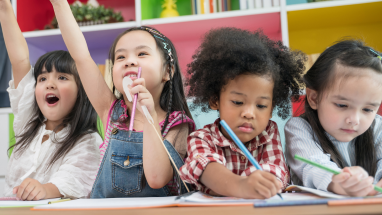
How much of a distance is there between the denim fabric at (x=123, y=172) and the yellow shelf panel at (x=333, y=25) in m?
Answer: 1.26

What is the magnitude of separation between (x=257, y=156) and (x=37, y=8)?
2077mm

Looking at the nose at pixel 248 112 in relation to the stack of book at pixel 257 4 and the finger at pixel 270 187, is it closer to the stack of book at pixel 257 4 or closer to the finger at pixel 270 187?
the finger at pixel 270 187

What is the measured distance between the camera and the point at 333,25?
1.95m

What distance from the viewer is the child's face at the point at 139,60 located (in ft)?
3.01

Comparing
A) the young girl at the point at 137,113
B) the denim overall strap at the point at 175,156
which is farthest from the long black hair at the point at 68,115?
the denim overall strap at the point at 175,156

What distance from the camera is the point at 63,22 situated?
97 centimetres

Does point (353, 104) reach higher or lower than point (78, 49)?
lower

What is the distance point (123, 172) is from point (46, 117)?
19.9 inches

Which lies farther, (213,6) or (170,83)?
(213,6)

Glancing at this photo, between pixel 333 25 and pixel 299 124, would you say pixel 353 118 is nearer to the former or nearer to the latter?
pixel 299 124

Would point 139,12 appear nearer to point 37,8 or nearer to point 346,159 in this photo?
point 37,8

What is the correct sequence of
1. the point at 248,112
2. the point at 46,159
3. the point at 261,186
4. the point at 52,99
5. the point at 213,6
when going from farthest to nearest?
the point at 213,6, the point at 52,99, the point at 46,159, the point at 248,112, the point at 261,186

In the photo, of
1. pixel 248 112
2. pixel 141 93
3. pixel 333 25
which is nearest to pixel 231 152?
pixel 248 112

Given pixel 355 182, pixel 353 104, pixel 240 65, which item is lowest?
pixel 355 182
